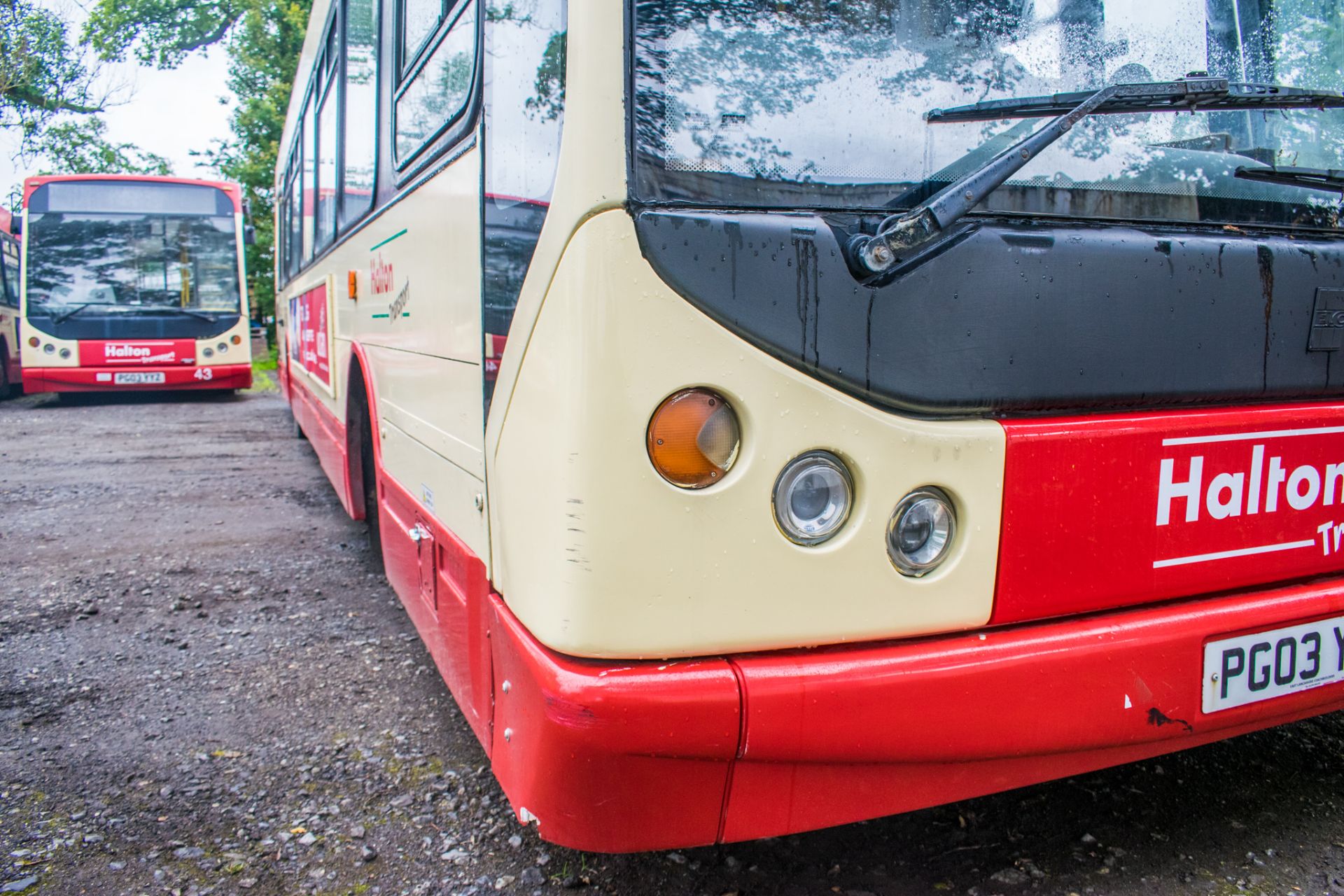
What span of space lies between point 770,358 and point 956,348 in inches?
14.0

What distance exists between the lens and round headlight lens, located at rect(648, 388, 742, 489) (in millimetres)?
1538

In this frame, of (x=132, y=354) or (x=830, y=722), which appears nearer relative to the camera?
(x=830, y=722)

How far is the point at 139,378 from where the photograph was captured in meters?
13.1

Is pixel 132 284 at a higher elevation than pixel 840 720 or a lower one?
higher

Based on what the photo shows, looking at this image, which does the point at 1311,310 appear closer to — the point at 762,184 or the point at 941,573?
the point at 941,573

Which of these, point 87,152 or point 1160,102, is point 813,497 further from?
point 87,152

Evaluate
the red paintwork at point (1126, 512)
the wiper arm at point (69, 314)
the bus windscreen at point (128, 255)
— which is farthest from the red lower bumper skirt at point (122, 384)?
the red paintwork at point (1126, 512)

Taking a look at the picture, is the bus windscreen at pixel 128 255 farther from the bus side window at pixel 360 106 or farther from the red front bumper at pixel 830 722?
the red front bumper at pixel 830 722

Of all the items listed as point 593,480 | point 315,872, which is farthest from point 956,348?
point 315,872

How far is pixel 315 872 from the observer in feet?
7.25

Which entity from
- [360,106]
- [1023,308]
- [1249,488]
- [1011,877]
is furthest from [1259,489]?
[360,106]

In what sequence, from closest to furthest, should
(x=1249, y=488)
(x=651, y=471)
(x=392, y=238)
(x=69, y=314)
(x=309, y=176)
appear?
1. (x=651, y=471)
2. (x=1249, y=488)
3. (x=392, y=238)
4. (x=309, y=176)
5. (x=69, y=314)

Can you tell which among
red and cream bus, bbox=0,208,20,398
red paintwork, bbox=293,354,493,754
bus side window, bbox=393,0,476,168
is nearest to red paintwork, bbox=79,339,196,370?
red and cream bus, bbox=0,208,20,398

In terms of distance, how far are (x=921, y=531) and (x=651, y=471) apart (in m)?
0.52
